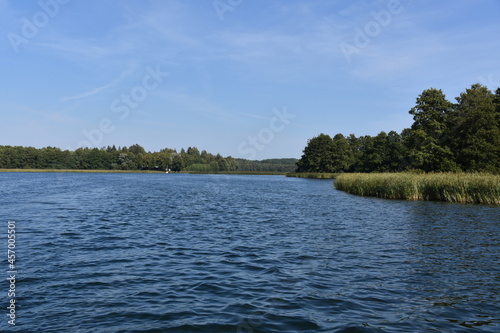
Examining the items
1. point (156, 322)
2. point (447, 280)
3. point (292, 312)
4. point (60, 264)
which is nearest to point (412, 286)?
point (447, 280)

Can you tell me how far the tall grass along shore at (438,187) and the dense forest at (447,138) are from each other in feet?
63.4

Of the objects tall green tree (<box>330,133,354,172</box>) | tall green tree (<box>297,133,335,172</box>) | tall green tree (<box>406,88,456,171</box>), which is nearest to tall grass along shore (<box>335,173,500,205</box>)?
tall green tree (<box>406,88,456,171</box>)

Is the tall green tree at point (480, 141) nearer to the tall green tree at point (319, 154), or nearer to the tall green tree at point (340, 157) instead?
the tall green tree at point (340, 157)

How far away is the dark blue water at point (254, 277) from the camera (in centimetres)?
810

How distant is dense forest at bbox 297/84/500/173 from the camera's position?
55.9 m

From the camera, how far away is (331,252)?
15.0 m

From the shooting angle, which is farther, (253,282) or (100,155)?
(100,155)

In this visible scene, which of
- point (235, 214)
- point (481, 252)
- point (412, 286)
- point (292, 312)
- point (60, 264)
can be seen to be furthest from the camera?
point (235, 214)

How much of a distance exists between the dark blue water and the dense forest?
133 ft

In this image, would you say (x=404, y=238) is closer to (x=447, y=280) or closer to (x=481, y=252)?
(x=481, y=252)

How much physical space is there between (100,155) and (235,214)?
7507 inches

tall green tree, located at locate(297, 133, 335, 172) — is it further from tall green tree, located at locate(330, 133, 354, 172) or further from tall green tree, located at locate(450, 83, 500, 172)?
tall green tree, located at locate(450, 83, 500, 172)

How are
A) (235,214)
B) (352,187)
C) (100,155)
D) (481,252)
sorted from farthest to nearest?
(100,155) < (352,187) < (235,214) < (481,252)

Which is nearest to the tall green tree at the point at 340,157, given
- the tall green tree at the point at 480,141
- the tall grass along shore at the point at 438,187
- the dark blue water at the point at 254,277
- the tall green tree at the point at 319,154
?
the tall green tree at the point at 319,154
